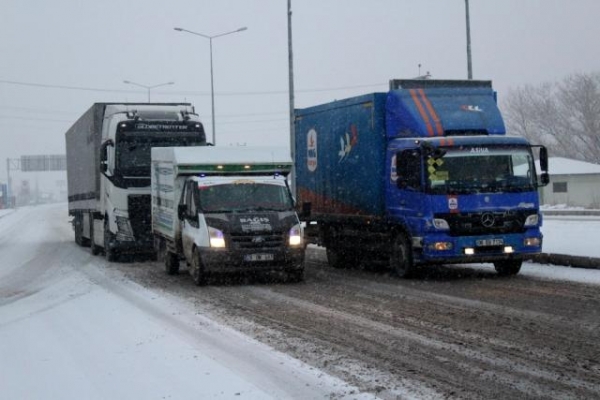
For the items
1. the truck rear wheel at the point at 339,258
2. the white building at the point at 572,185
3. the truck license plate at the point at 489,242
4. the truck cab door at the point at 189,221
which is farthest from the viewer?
the white building at the point at 572,185

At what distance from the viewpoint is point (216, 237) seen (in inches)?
604

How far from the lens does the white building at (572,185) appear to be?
64.9 m

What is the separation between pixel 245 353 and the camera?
29.5 ft

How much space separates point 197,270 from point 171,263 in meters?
2.64

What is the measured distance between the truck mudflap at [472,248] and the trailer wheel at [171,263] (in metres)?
5.28

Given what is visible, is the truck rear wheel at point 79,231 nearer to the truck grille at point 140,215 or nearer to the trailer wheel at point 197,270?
the truck grille at point 140,215

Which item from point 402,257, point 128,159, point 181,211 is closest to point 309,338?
point 402,257

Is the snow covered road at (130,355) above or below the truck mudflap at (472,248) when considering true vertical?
below

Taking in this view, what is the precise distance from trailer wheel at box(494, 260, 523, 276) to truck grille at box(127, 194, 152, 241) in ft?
29.8

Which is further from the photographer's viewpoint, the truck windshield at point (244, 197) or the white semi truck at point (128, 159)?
the white semi truck at point (128, 159)

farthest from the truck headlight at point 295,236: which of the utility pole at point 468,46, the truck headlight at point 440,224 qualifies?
the utility pole at point 468,46

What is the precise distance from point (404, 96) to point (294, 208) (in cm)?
295

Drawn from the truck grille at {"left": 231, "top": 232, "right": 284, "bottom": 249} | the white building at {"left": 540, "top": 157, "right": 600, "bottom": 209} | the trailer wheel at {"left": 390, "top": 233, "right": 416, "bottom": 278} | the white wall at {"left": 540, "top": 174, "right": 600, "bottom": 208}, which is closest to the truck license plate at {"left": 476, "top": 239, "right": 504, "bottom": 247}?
the trailer wheel at {"left": 390, "top": 233, "right": 416, "bottom": 278}

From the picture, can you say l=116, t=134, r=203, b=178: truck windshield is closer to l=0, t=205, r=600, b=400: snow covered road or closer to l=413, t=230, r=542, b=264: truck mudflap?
l=0, t=205, r=600, b=400: snow covered road
